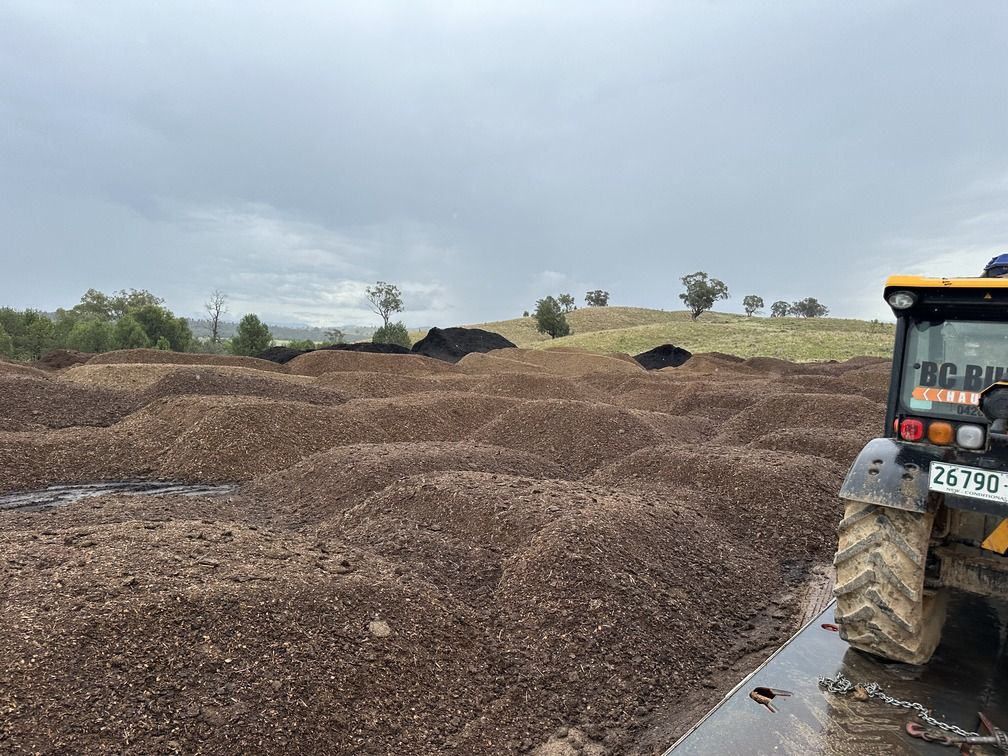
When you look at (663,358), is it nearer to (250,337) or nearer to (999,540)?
(250,337)

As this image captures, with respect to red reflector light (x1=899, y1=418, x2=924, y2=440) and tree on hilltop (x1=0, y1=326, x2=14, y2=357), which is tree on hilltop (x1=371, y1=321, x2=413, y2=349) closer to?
tree on hilltop (x1=0, y1=326, x2=14, y2=357)

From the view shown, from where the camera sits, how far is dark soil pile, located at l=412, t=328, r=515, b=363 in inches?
1721

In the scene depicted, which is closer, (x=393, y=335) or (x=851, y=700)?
(x=851, y=700)

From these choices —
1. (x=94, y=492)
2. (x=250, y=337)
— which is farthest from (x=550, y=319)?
(x=94, y=492)

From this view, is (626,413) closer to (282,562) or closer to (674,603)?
(674,603)

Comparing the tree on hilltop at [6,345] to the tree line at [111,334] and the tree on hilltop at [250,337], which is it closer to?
the tree line at [111,334]

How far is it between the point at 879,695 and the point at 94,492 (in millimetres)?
10175

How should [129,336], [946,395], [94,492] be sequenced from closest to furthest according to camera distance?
1. [946,395]
2. [94,492]
3. [129,336]

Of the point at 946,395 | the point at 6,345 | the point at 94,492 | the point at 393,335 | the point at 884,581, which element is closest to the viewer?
the point at 884,581

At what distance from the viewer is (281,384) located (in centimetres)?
1755

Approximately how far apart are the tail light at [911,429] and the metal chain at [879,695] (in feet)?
5.16

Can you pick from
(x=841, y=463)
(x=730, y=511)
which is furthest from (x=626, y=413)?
(x=730, y=511)

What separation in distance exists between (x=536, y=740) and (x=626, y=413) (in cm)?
1021

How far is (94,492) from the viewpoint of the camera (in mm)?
9500
